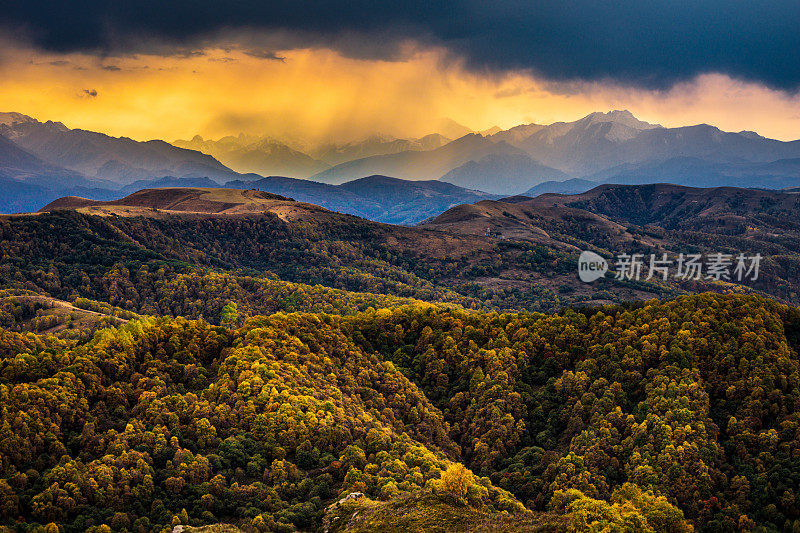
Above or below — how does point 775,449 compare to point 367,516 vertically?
above

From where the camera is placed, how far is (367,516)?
47.0m

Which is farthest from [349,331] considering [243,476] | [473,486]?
[473,486]

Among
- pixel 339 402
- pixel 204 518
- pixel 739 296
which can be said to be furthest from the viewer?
pixel 739 296

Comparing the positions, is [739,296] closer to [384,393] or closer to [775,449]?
[775,449]

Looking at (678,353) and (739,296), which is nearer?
(678,353)

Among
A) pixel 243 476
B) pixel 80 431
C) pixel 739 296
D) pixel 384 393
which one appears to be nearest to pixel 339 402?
pixel 384 393

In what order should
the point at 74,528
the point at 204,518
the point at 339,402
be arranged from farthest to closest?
the point at 339,402
the point at 204,518
the point at 74,528

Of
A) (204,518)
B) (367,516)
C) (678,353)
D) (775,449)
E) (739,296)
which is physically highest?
(739,296)

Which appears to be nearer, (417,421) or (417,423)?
(417,423)

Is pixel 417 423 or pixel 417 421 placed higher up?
pixel 417 421

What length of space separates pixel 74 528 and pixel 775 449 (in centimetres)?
6943

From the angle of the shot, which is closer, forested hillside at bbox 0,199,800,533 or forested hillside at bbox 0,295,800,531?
forested hillside at bbox 0,199,800,533

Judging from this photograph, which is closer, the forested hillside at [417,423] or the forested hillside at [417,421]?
the forested hillside at [417,423]

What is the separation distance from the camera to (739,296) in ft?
284
